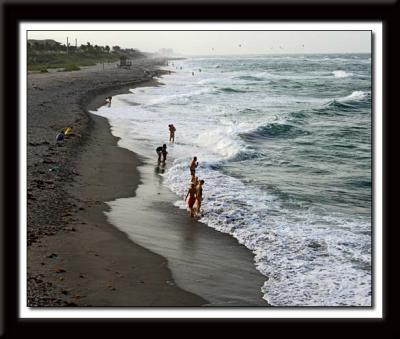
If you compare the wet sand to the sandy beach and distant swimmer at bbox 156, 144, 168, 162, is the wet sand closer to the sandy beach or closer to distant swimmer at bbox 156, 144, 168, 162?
the sandy beach

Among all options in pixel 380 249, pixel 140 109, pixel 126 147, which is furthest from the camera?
pixel 140 109

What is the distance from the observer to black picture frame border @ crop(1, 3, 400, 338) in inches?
157

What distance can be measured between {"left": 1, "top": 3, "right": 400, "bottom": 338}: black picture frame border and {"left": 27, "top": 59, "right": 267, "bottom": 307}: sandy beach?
2.12 meters

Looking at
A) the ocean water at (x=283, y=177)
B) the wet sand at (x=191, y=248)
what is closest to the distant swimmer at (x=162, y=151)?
the ocean water at (x=283, y=177)

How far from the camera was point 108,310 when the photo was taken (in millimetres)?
4293

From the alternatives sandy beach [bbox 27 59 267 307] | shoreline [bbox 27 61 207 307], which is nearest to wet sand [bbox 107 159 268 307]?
sandy beach [bbox 27 59 267 307]

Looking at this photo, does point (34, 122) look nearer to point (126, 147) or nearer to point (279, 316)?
point (126, 147)

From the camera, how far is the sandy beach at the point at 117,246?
285 inches
